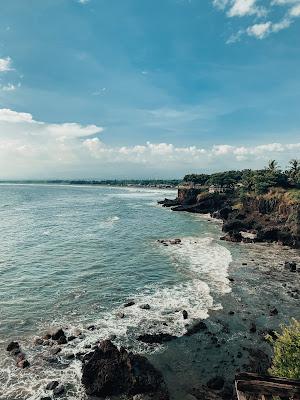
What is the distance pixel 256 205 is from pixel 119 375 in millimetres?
82633

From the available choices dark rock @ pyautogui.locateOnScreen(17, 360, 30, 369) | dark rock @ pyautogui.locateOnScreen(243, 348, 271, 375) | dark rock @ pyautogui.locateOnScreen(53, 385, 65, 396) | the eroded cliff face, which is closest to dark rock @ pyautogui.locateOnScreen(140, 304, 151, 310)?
dark rock @ pyautogui.locateOnScreen(243, 348, 271, 375)

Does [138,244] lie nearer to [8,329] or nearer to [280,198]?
[8,329]

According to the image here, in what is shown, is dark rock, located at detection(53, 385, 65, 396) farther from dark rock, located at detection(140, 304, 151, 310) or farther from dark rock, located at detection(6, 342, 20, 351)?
dark rock, located at detection(140, 304, 151, 310)

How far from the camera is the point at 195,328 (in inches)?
1209

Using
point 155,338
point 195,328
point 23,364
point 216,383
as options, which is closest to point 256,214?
point 195,328

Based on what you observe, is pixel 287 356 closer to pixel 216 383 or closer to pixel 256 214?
pixel 216 383

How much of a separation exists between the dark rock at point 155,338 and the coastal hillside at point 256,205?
4387 cm

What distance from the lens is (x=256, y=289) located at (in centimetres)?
4109

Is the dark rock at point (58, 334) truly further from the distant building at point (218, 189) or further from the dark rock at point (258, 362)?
the distant building at point (218, 189)

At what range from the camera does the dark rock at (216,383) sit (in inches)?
901

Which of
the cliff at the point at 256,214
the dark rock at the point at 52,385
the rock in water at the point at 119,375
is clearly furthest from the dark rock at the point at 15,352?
the cliff at the point at 256,214

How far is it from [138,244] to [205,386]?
43217mm

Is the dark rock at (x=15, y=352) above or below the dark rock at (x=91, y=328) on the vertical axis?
below

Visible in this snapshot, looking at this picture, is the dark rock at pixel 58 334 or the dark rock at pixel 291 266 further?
the dark rock at pixel 291 266
